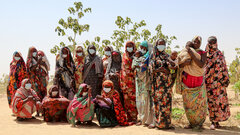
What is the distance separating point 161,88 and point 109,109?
147 centimetres

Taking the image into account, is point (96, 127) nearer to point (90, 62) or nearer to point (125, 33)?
point (90, 62)

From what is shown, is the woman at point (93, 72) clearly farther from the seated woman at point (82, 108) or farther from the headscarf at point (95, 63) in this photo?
the seated woman at point (82, 108)

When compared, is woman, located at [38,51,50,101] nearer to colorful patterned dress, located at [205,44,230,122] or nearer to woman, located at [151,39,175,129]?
woman, located at [151,39,175,129]

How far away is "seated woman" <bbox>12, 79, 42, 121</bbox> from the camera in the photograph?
247 inches

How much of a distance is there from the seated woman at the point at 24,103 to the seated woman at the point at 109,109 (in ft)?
6.24

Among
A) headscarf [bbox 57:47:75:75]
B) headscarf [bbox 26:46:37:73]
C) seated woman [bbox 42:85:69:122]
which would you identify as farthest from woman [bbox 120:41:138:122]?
headscarf [bbox 26:46:37:73]

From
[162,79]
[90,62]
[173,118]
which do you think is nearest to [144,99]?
[162,79]

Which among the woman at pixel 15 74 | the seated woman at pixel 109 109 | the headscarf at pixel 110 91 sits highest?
the woman at pixel 15 74

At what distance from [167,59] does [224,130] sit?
225 cm

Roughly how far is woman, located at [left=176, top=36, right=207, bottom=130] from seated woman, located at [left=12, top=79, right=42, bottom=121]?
4.07m

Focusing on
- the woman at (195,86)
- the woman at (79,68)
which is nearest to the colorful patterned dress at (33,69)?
the woman at (79,68)

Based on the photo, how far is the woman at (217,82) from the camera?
Result: 218 inches

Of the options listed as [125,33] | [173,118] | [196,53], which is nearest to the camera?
[196,53]

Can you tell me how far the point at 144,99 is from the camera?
5.57 m
